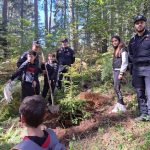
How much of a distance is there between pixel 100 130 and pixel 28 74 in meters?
2.65

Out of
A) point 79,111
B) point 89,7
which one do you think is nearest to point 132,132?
point 79,111

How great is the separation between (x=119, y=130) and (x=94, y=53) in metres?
10.6

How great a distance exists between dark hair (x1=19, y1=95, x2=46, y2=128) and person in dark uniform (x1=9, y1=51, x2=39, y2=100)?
5.66 meters

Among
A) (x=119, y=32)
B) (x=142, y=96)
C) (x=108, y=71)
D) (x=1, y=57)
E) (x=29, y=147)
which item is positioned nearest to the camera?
(x=29, y=147)

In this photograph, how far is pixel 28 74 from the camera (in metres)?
9.36

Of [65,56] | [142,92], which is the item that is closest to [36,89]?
[65,56]

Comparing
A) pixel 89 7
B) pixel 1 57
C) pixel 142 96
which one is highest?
pixel 89 7

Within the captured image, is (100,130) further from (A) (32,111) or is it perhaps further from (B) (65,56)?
(A) (32,111)

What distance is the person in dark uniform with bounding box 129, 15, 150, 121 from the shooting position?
7849 millimetres

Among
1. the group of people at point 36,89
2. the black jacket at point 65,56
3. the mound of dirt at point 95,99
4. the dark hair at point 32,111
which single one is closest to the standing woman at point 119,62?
the mound of dirt at point 95,99

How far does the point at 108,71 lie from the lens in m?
12.6

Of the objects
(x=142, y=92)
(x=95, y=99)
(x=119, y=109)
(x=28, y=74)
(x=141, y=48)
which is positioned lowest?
(x=119, y=109)

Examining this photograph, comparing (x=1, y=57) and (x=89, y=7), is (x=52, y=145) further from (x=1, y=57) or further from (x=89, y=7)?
(x=1, y=57)

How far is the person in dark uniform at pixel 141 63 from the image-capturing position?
25.8ft
